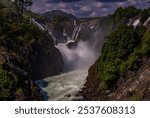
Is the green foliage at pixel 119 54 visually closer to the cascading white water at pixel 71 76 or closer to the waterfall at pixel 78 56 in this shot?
the cascading white water at pixel 71 76

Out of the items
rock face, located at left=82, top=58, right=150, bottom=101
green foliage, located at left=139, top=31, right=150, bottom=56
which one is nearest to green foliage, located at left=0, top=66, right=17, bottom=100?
rock face, located at left=82, top=58, right=150, bottom=101

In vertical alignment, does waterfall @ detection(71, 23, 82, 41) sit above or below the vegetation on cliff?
below

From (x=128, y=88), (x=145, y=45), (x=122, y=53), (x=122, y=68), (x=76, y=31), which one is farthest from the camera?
(x=76, y=31)

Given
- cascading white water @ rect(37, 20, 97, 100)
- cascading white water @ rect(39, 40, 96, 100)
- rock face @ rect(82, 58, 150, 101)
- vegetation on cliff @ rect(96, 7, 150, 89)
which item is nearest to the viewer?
rock face @ rect(82, 58, 150, 101)

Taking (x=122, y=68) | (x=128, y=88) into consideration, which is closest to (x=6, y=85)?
(x=128, y=88)

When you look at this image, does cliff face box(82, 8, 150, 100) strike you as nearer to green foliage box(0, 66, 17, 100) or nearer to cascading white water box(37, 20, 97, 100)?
cascading white water box(37, 20, 97, 100)

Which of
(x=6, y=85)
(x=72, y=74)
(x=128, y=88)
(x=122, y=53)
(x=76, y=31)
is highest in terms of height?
(x=122, y=53)

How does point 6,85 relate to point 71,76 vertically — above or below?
above

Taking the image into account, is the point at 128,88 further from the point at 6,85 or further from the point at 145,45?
the point at 6,85

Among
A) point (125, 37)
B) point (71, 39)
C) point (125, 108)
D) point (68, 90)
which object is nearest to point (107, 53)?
point (125, 37)

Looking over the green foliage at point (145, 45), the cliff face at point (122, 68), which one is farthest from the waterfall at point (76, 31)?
the green foliage at point (145, 45)
